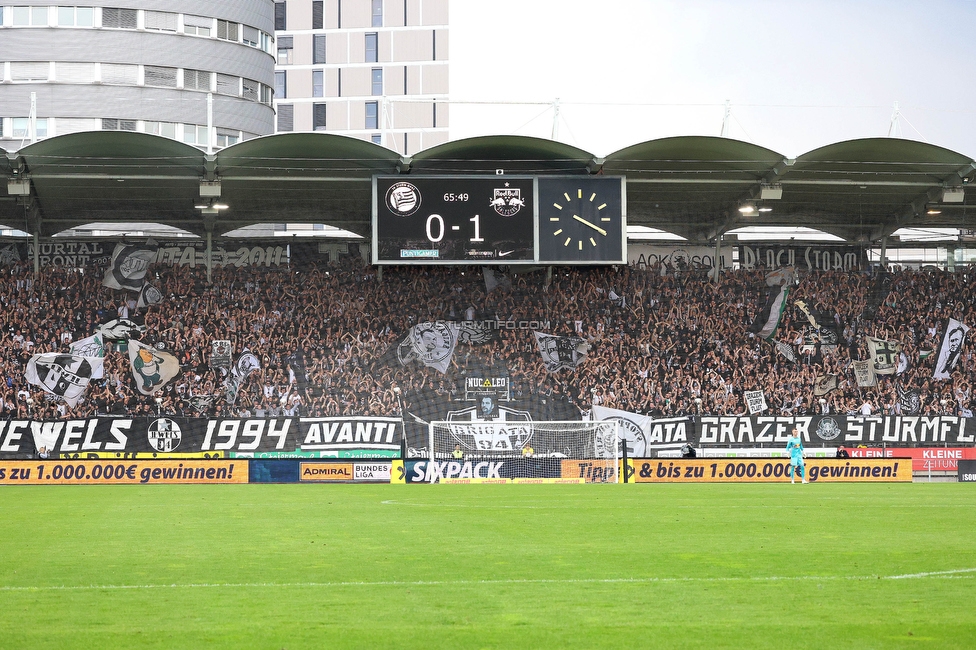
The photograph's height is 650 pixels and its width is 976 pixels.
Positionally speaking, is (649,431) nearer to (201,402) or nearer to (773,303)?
(773,303)

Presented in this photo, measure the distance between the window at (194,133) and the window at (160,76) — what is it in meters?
2.56

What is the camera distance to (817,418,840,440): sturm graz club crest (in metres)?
35.3

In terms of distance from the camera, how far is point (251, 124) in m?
68.0

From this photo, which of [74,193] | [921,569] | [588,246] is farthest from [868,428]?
[74,193]

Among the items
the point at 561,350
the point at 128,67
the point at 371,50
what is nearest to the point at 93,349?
the point at 561,350

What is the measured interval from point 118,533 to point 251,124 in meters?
56.0

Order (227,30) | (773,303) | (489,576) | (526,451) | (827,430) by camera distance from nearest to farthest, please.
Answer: (489,576)
(526,451)
(827,430)
(773,303)
(227,30)

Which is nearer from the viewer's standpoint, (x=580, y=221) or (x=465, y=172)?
(x=580, y=221)

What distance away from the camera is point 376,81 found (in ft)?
320

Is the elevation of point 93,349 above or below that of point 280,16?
below

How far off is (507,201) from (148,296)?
13.8 m

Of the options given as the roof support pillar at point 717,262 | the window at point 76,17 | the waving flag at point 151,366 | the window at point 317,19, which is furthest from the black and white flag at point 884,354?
the window at point 317,19

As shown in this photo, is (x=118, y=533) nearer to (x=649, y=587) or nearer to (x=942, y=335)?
(x=649, y=587)

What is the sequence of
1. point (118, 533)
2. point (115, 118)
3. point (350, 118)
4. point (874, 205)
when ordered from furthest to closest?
point (350, 118) → point (115, 118) → point (874, 205) → point (118, 533)
